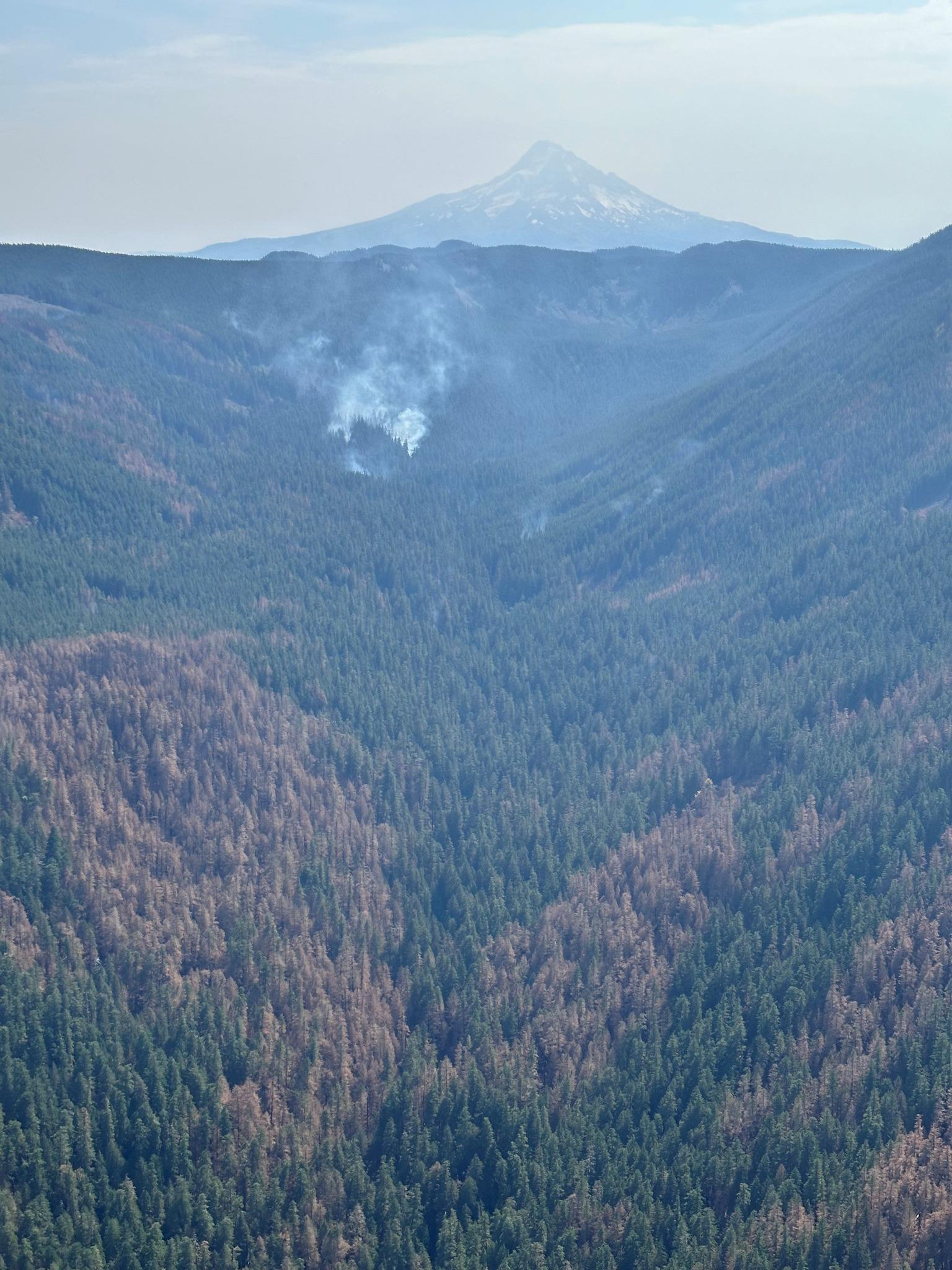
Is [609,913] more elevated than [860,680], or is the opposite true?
[860,680]

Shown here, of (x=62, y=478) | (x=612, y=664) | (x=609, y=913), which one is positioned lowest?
(x=609, y=913)

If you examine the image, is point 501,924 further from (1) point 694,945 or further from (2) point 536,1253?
(2) point 536,1253

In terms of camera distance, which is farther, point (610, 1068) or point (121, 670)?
point (121, 670)

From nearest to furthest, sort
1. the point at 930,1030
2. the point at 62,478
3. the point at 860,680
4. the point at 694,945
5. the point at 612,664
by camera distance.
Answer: the point at 930,1030
the point at 694,945
the point at 860,680
the point at 612,664
the point at 62,478

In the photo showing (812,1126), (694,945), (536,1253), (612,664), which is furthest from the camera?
(612,664)

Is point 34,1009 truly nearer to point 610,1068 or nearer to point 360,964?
point 360,964

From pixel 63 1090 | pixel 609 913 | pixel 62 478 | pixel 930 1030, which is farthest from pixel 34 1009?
pixel 62 478
